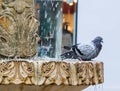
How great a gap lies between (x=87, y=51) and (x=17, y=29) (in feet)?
1.99

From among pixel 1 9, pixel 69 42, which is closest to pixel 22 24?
pixel 1 9

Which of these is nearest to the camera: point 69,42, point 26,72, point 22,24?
point 26,72

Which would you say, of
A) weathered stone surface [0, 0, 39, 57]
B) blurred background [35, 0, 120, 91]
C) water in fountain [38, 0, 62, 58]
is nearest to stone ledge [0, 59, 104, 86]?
weathered stone surface [0, 0, 39, 57]

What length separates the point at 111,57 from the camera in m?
10.3

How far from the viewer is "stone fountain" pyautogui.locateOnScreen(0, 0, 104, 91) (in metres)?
3.44

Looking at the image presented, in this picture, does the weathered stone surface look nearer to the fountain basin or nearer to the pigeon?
the pigeon

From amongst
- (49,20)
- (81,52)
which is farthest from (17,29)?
(49,20)

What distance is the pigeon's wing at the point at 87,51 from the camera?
4.31 metres

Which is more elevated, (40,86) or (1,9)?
(1,9)

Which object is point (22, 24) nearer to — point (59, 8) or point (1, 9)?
point (1, 9)

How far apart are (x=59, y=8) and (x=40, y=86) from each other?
271 inches

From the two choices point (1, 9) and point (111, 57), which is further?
point (111, 57)

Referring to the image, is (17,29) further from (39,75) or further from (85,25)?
(85,25)

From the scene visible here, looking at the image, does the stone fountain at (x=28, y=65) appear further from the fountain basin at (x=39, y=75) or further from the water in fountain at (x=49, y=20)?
the water in fountain at (x=49, y=20)
